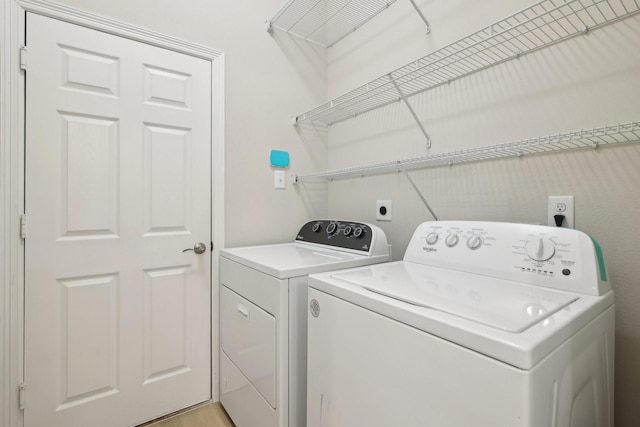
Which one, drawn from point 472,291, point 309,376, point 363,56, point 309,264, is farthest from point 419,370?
point 363,56

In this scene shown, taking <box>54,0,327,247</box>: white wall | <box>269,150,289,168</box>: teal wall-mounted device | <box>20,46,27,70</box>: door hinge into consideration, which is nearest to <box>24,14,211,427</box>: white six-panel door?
<box>20,46,27,70</box>: door hinge

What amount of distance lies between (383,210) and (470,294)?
985 mm

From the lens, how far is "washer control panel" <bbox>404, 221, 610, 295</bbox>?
85 centimetres

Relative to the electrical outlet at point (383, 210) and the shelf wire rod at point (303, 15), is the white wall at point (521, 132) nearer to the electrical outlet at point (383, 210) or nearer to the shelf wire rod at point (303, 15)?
the electrical outlet at point (383, 210)

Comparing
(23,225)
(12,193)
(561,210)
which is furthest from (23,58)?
(561,210)

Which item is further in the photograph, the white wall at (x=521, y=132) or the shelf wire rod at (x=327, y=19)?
the shelf wire rod at (x=327, y=19)

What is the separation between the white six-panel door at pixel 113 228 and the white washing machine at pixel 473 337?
0.99 m

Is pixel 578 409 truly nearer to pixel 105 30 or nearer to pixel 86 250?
pixel 86 250

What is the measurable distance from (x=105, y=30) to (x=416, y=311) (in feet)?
6.12

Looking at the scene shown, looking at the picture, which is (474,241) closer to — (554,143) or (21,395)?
(554,143)

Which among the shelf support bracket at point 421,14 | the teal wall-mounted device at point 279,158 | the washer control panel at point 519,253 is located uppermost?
the shelf support bracket at point 421,14

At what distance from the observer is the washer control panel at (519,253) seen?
85cm

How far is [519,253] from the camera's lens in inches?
38.6

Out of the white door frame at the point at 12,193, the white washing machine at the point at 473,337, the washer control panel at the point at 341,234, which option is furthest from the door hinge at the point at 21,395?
the washer control panel at the point at 341,234
